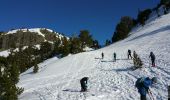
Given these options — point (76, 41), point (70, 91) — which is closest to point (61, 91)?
point (70, 91)

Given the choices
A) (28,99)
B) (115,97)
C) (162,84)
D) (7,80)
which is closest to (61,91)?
(28,99)

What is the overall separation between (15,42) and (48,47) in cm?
7782

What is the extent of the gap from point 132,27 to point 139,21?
4189 millimetres

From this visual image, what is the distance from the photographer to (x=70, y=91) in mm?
28547

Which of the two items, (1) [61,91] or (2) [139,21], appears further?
(2) [139,21]

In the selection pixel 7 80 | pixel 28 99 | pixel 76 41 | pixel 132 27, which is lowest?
pixel 28 99

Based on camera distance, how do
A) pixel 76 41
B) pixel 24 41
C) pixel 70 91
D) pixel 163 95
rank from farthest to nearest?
pixel 24 41, pixel 76 41, pixel 70 91, pixel 163 95

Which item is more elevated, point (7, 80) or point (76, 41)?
point (76, 41)

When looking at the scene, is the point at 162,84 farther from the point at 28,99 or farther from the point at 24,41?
the point at 24,41

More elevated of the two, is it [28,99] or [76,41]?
[76,41]

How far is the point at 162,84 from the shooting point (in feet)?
78.4

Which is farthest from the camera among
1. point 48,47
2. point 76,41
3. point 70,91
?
point 48,47

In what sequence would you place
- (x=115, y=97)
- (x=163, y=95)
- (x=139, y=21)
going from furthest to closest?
1. (x=139, y=21)
2. (x=115, y=97)
3. (x=163, y=95)

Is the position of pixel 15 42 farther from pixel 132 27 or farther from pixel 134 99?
pixel 134 99
